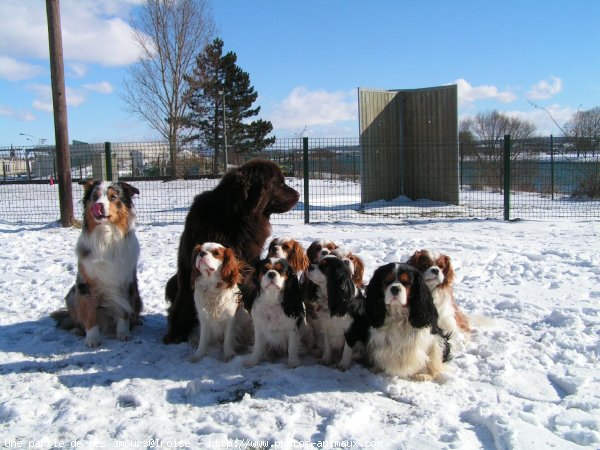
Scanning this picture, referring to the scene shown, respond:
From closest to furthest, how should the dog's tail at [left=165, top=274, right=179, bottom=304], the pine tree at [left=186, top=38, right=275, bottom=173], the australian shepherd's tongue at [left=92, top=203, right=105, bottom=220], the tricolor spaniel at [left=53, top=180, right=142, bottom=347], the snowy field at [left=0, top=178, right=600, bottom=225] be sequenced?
the australian shepherd's tongue at [left=92, top=203, right=105, bottom=220] < the tricolor spaniel at [left=53, top=180, right=142, bottom=347] < the dog's tail at [left=165, top=274, right=179, bottom=304] < the snowy field at [left=0, top=178, right=600, bottom=225] < the pine tree at [left=186, top=38, right=275, bottom=173]

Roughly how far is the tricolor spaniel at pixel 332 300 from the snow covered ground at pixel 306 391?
24 centimetres

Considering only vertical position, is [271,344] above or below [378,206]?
below

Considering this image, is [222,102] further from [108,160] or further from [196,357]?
[196,357]

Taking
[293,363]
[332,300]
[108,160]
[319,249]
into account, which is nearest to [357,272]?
[319,249]

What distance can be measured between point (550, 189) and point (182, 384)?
14.7 meters

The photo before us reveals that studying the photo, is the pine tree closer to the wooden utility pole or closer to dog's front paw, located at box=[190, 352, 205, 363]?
the wooden utility pole

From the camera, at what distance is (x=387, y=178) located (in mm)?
14242

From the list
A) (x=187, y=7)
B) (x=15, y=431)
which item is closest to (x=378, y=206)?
(x=15, y=431)

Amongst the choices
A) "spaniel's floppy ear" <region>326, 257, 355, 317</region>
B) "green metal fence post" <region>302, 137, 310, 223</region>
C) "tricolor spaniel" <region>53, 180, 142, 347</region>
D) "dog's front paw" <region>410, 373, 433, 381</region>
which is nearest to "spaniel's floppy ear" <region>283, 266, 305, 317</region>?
"spaniel's floppy ear" <region>326, 257, 355, 317</region>

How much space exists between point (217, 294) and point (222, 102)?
2695 cm

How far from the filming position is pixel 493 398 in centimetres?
344

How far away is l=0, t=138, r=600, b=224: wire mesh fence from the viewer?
41.9ft

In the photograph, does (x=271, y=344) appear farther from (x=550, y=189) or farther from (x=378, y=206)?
(x=550, y=189)

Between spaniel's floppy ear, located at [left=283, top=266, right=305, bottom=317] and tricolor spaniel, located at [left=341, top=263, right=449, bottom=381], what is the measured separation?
557 millimetres
